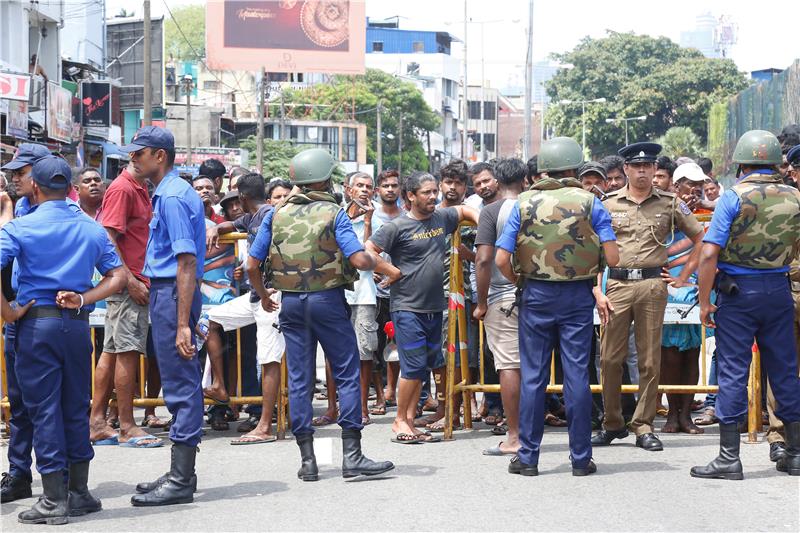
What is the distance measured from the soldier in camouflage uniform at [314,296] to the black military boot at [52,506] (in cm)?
158

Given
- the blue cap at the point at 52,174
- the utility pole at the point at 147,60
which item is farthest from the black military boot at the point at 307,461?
the utility pole at the point at 147,60

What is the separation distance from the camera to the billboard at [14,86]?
72.6ft

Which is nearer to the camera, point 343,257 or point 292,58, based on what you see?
point 343,257

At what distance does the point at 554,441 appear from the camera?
8.71 metres

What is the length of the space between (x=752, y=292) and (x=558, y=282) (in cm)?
118

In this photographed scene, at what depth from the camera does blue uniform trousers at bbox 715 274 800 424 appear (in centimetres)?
724

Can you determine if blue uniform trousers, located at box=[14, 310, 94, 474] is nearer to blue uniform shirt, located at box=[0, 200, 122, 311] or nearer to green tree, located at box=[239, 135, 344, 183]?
blue uniform shirt, located at box=[0, 200, 122, 311]

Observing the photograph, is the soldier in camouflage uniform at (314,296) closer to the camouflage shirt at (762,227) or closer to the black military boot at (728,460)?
the black military boot at (728,460)

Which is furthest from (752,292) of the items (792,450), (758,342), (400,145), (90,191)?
(400,145)

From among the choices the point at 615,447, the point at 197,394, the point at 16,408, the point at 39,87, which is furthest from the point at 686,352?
the point at 39,87

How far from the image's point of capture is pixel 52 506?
6332 millimetres

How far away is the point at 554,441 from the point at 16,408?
151 inches

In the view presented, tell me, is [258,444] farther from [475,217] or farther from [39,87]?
[39,87]

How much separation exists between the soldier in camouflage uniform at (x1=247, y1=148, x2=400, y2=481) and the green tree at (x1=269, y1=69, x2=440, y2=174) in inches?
2736
